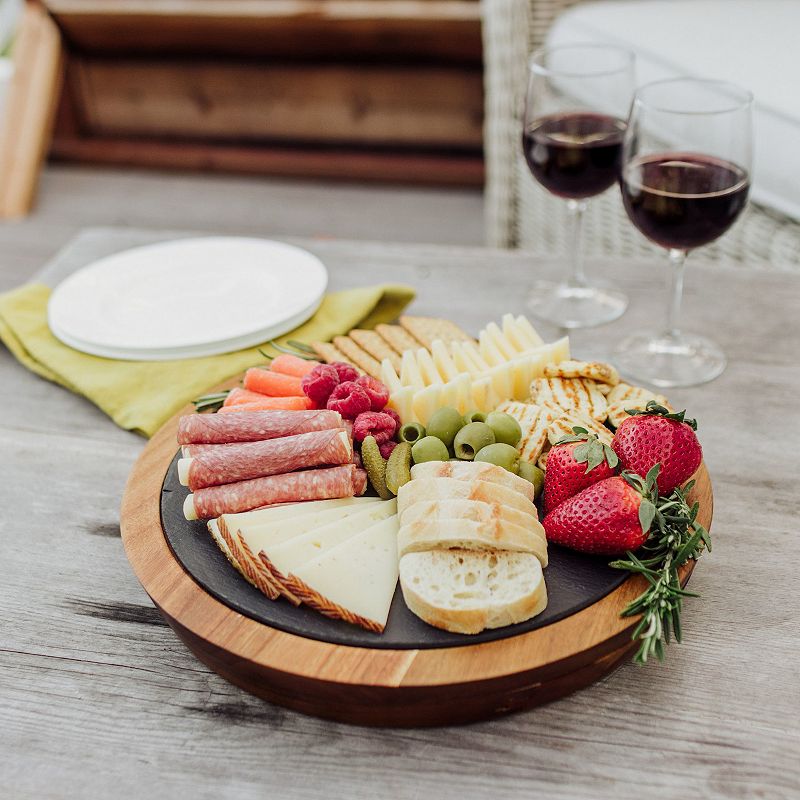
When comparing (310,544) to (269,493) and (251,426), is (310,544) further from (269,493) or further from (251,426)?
(251,426)

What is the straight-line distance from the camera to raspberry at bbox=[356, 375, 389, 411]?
1116 millimetres

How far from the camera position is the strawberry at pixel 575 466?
3.04 ft

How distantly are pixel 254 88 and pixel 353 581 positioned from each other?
3359 millimetres

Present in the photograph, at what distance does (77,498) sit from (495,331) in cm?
62

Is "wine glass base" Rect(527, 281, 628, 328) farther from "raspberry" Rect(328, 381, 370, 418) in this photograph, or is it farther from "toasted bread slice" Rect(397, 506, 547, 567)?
"toasted bread slice" Rect(397, 506, 547, 567)

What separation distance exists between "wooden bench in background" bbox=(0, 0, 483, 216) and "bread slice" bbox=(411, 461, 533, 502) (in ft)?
9.01

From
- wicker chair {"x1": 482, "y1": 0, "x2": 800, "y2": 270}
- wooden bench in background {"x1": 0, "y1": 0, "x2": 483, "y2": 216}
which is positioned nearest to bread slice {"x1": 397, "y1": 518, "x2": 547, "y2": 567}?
wicker chair {"x1": 482, "y1": 0, "x2": 800, "y2": 270}

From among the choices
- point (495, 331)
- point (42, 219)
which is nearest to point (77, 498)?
point (495, 331)

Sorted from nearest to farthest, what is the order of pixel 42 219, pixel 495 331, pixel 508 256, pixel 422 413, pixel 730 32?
1. pixel 422 413
2. pixel 495 331
3. pixel 508 256
4. pixel 730 32
5. pixel 42 219

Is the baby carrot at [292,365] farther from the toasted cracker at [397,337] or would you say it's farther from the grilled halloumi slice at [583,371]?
the grilled halloumi slice at [583,371]

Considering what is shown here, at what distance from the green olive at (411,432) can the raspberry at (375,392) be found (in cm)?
→ 6

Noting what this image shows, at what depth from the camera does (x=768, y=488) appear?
3.81ft

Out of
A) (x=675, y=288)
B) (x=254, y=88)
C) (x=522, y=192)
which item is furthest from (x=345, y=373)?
(x=254, y=88)

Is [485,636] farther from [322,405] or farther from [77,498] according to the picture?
[77,498]
